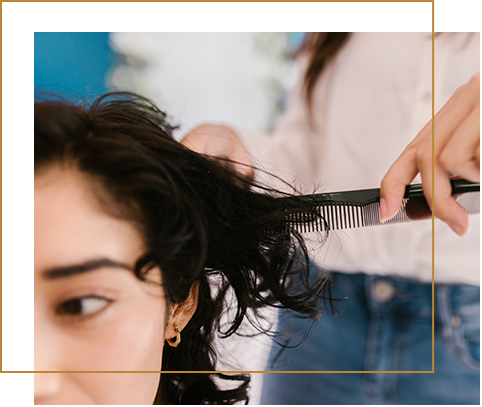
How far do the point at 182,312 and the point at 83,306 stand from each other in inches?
5.5

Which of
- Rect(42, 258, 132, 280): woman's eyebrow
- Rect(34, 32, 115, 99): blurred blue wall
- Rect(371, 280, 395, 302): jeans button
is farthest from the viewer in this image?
Rect(371, 280, 395, 302): jeans button

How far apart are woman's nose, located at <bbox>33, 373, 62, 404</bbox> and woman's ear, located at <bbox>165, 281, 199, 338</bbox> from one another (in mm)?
156

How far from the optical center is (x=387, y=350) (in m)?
0.60

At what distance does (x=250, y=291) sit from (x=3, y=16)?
0.55 meters

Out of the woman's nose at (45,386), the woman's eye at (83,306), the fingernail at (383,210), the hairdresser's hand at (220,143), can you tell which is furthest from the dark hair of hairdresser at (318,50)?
the woman's nose at (45,386)

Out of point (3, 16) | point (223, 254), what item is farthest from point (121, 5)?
point (223, 254)

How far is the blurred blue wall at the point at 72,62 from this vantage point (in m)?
0.47

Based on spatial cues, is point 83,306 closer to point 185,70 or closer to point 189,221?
point 189,221

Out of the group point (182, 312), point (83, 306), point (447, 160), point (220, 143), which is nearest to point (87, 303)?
point (83, 306)

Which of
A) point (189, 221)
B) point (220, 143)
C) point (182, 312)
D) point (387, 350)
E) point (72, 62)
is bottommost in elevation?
point (387, 350)

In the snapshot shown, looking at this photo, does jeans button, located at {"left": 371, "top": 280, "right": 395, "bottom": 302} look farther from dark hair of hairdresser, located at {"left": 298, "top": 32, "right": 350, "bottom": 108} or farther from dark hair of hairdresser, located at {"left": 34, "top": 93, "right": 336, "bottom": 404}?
dark hair of hairdresser, located at {"left": 298, "top": 32, "right": 350, "bottom": 108}

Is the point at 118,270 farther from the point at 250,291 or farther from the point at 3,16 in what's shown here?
the point at 3,16

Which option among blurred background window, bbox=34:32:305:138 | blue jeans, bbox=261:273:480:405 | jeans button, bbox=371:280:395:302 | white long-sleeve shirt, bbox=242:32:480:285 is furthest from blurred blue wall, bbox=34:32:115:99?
jeans button, bbox=371:280:395:302

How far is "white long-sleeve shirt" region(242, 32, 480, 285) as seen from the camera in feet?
1.66
